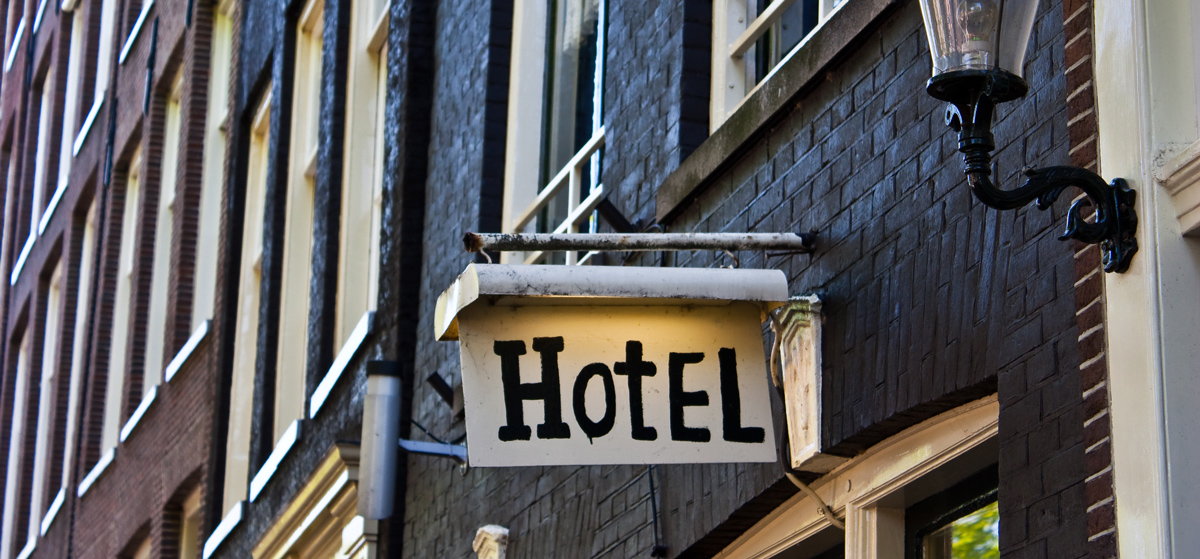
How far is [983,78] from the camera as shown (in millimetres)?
3570

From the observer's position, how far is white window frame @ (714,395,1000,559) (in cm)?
460

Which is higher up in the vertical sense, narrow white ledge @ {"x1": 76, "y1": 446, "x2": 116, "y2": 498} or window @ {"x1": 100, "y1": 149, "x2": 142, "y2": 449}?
window @ {"x1": 100, "y1": 149, "x2": 142, "y2": 449}

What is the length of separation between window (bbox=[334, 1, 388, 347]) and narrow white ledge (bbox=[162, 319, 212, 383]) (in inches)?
158

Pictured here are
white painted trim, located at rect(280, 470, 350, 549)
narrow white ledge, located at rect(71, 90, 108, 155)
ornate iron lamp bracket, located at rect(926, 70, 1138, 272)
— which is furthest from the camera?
narrow white ledge, located at rect(71, 90, 108, 155)

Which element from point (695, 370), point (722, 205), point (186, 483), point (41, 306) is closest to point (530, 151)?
point (722, 205)

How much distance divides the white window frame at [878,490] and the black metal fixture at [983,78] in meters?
0.84

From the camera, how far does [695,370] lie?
5.38m

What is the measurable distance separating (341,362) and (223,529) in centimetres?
320

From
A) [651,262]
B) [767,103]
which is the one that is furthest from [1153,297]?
[651,262]

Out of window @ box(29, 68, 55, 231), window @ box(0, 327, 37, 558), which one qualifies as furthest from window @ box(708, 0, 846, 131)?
window @ box(29, 68, 55, 231)

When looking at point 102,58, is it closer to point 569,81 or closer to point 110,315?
point 110,315

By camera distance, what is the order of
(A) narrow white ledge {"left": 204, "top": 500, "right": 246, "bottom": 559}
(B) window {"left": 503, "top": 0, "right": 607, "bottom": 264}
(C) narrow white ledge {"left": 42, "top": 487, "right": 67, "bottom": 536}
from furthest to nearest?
(C) narrow white ledge {"left": 42, "top": 487, "right": 67, "bottom": 536}
(A) narrow white ledge {"left": 204, "top": 500, "right": 246, "bottom": 559}
(B) window {"left": 503, "top": 0, "right": 607, "bottom": 264}

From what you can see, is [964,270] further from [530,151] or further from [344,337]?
[344,337]

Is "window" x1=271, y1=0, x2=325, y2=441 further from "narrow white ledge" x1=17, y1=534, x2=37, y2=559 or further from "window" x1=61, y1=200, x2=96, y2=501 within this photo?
"narrow white ledge" x1=17, y1=534, x2=37, y2=559
